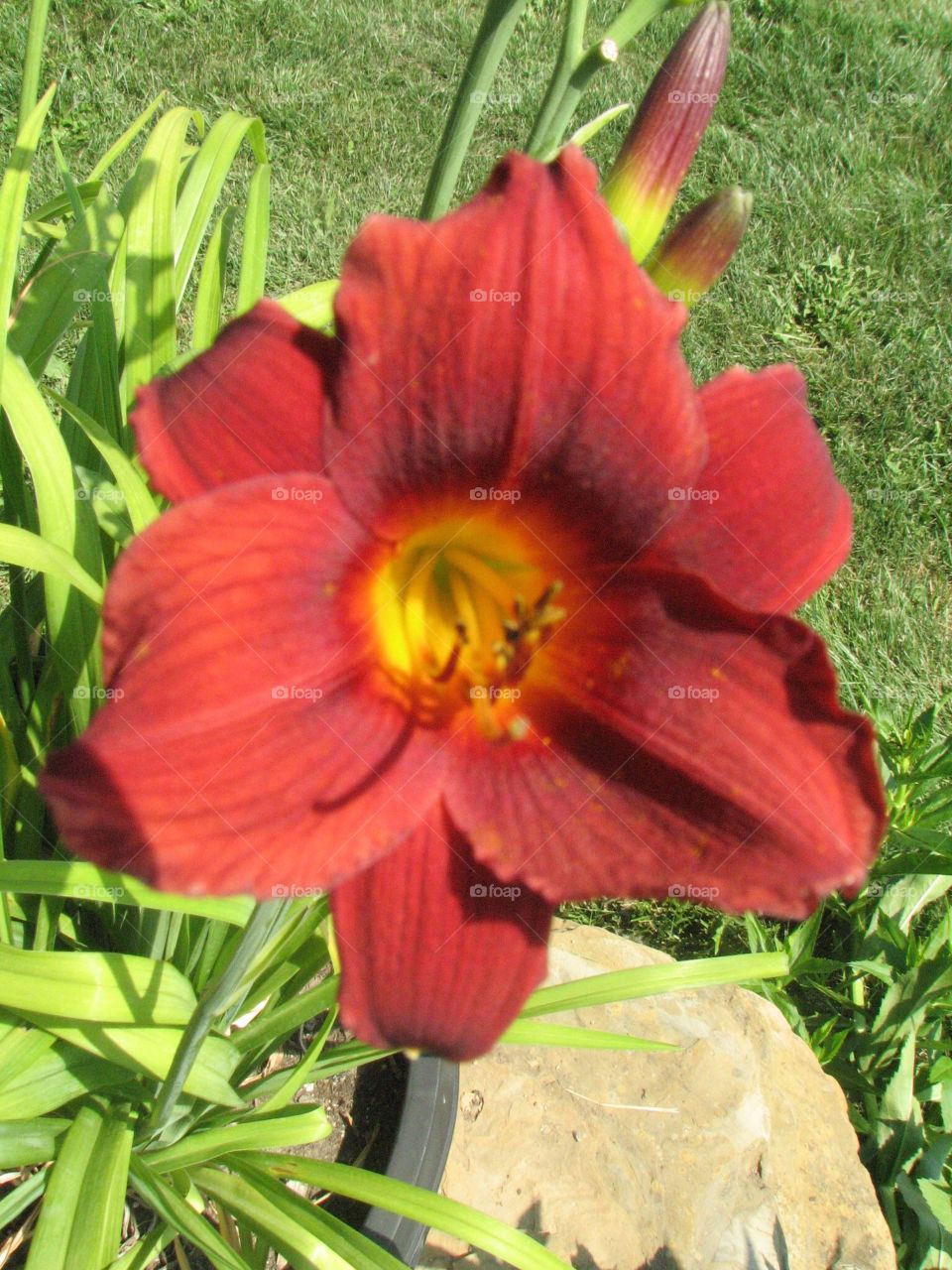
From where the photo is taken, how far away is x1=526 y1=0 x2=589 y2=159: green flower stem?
665mm

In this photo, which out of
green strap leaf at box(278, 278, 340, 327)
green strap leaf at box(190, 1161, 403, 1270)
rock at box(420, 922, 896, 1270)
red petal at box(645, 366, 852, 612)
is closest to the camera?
red petal at box(645, 366, 852, 612)

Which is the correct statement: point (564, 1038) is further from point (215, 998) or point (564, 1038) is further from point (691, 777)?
point (691, 777)

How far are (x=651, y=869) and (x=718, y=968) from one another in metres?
0.64

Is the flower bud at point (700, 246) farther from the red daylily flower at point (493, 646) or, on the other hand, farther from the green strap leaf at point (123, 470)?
the green strap leaf at point (123, 470)

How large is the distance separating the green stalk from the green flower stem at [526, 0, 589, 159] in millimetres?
480

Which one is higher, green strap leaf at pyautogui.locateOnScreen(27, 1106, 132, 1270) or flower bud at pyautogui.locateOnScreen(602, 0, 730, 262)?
flower bud at pyautogui.locateOnScreen(602, 0, 730, 262)

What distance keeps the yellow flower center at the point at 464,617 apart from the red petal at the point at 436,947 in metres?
0.09

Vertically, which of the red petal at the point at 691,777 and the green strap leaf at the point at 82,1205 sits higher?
the red petal at the point at 691,777

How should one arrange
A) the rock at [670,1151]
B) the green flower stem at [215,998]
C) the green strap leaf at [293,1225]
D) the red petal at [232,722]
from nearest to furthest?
the red petal at [232,722]
the green flower stem at [215,998]
the green strap leaf at [293,1225]
the rock at [670,1151]

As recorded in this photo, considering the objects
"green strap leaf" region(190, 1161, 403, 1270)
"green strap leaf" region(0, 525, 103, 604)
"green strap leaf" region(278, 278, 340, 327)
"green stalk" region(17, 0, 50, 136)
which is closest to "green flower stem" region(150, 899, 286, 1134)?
"green strap leaf" region(190, 1161, 403, 1270)

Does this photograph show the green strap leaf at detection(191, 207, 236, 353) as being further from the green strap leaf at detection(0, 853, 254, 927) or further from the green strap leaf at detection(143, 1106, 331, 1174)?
the green strap leaf at detection(143, 1106, 331, 1174)

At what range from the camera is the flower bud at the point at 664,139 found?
717 mm

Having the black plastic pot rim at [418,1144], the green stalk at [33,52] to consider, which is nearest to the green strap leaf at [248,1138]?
the black plastic pot rim at [418,1144]

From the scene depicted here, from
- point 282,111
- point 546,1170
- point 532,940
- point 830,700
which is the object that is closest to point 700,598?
point 830,700
